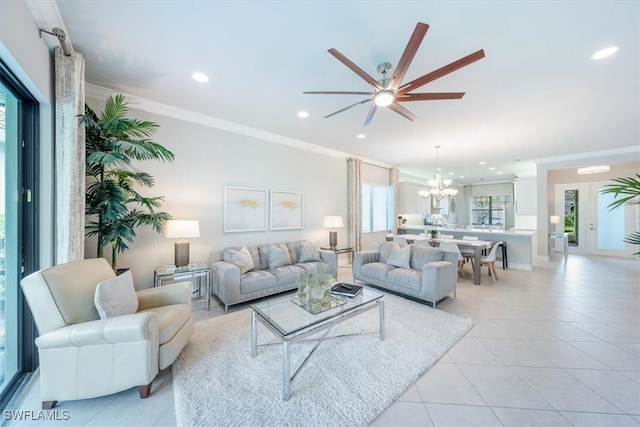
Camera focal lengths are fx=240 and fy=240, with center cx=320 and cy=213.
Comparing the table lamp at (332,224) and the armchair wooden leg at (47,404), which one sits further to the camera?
the table lamp at (332,224)

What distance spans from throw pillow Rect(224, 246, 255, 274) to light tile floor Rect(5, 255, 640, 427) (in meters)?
0.64

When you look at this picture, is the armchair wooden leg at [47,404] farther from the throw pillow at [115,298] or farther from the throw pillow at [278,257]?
the throw pillow at [278,257]

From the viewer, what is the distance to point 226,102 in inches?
135

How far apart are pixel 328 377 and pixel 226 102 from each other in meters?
3.55

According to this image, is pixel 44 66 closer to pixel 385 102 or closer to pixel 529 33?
pixel 385 102

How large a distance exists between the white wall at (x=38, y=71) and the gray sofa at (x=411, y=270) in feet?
12.6

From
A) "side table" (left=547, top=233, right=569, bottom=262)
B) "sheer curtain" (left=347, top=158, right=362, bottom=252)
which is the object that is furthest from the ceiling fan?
"side table" (left=547, top=233, right=569, bottom=262)

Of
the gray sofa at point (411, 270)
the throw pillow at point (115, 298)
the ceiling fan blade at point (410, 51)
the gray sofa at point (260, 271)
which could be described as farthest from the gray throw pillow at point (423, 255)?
the throw pillow at point (115, 298)

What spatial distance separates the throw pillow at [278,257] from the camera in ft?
13.0

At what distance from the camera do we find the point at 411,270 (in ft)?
12.4

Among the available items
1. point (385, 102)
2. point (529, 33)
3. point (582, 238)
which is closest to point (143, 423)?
point (385, 102)

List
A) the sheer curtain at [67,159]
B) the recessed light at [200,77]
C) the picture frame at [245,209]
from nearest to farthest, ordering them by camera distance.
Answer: the sheer curtain at [67,159], the recessed light at [200,77], the picture frame at [245,209]

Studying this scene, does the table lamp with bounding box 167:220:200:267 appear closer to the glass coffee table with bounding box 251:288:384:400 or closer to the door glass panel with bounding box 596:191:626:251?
the glass coffee table with bounding box 251:288:384:400

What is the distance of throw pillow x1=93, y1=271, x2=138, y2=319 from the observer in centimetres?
180
